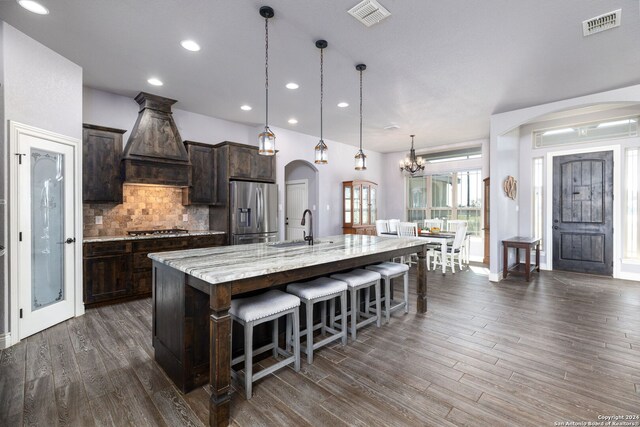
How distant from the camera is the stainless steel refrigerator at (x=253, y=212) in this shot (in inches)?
196

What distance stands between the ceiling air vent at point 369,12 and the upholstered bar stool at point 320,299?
2249 mm

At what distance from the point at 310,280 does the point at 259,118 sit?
363 cm

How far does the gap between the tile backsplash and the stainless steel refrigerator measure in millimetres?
773

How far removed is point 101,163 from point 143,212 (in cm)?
93

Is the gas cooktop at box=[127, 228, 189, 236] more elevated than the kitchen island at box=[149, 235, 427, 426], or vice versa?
the gas cooktop at box=[127, 228, 189, 236]

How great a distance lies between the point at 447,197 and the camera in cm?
773

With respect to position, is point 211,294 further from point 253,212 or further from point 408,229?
point 408,229

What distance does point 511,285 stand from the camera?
15.7 ft

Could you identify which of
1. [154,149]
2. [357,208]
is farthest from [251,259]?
[357,208]

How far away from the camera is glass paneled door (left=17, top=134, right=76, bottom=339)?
2.92m

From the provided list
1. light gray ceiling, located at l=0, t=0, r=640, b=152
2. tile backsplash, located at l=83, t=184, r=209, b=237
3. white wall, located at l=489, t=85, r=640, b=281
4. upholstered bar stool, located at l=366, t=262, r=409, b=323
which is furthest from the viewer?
tile backsplash, located at l=83, t=184, r=209, b=237

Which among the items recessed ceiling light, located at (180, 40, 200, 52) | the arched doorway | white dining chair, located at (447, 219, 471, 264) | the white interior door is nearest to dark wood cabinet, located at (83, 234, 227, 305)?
recessed ceiling light, located at (180, 40, 200, 52)

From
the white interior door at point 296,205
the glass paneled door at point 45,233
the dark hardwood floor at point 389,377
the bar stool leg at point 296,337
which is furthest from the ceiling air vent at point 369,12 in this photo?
the white interior door at point 296,205

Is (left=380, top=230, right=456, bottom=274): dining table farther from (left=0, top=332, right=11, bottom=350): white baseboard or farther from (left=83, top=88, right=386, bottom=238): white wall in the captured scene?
(left=0, top=332, right=11, bottom=350): white baseboard
